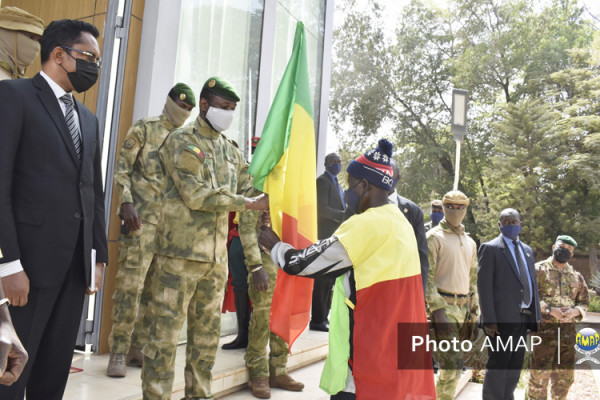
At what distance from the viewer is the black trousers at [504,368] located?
5.30 metres

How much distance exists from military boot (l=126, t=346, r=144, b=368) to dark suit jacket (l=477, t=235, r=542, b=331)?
3.45 m

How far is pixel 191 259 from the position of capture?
325 centimetres

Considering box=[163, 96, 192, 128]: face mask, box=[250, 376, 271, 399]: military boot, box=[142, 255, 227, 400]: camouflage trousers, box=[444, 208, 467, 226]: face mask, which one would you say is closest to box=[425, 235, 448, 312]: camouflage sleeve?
box=[444, 208, 467, 226]: face mask

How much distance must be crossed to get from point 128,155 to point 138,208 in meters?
0.45

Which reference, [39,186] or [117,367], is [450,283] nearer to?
[117,367]

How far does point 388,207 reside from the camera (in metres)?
2.73

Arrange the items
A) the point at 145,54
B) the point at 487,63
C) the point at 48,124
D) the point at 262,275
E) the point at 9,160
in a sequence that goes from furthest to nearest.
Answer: the point at 487,63 → the point at 145,54 → the point at 262,275 → the point at 48,124 → the point at 9,160

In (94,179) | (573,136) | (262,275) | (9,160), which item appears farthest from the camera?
(573,136)

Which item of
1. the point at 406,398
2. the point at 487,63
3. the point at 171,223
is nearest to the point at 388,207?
the point at 406,398

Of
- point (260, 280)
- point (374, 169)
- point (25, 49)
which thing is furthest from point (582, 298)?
point (25, 49)

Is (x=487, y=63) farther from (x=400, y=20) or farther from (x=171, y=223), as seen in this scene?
(x=171, y=223)

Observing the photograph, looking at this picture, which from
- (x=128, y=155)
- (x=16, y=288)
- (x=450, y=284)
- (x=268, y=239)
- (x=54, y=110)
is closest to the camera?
(x=16, y=288)

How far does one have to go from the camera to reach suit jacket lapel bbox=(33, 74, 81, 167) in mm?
2417

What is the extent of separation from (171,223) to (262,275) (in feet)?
2.98
